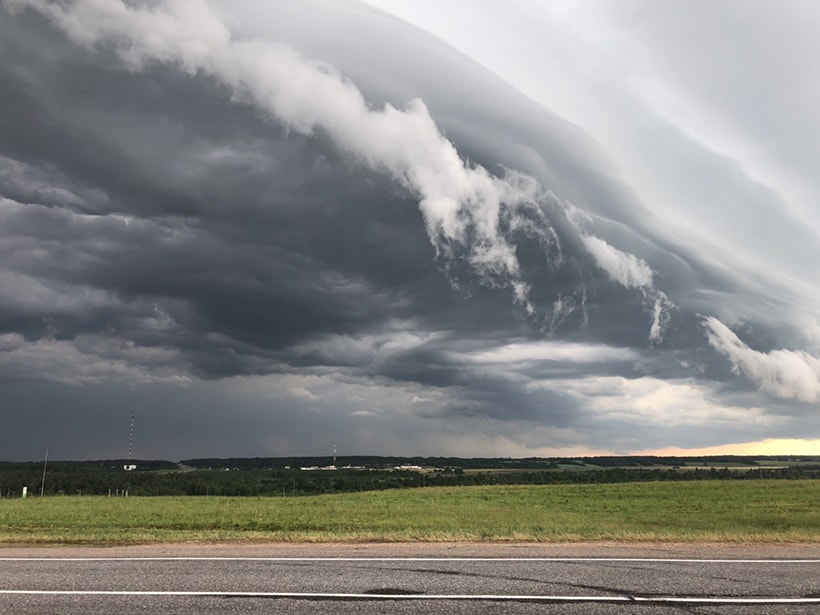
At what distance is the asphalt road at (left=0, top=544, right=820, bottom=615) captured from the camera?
32.5ft

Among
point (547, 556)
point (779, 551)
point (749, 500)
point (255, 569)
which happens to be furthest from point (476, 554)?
point (749, 500)

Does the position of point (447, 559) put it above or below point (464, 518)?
above

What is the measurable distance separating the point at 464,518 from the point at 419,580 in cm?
3280

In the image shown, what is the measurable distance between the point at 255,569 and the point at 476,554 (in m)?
5.48

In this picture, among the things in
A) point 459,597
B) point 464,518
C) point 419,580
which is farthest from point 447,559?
point 464,518

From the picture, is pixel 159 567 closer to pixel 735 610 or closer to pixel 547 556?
pixel 547 556

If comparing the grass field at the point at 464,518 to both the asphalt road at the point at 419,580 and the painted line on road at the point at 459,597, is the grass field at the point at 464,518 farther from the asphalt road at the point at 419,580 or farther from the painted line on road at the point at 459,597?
the painted line on road at the point at 459,597

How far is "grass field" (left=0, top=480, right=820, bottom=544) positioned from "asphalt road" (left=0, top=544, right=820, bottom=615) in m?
3.67

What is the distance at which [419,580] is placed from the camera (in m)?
11.9

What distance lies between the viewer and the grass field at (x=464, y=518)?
2016cm

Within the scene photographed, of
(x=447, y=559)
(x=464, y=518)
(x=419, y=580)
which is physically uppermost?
(x=419, y=580)

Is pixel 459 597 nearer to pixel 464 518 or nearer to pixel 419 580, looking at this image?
pixel 419 580

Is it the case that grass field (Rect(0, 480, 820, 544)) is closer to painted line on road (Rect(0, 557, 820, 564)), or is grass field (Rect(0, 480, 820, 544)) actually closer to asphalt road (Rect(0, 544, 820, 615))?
asphalt road (Rect(0, 544, 820, 615))

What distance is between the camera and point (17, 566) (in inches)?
559
